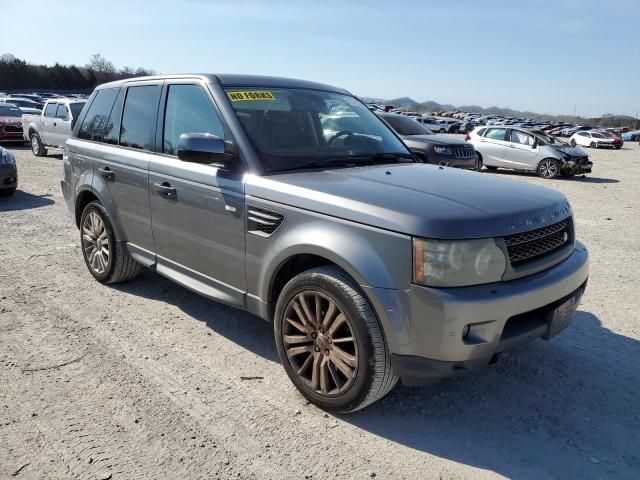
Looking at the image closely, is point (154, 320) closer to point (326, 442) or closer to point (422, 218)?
point (326, 442)

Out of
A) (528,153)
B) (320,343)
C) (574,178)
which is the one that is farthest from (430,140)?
(320,343)

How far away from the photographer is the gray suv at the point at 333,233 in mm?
2555

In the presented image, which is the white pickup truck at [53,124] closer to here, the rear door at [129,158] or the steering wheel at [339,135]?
the rear door at [129,158]

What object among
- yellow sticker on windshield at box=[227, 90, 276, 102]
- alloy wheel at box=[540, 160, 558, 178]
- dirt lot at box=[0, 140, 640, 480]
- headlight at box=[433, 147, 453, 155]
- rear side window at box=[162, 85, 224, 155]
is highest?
yellow sticker on windshield at box=[227, 90, 276, 102]

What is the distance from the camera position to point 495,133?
1741cm

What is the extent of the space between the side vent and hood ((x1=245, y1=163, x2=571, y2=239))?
0.32ft

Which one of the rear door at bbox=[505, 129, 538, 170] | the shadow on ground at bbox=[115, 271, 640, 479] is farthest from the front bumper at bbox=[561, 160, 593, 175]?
the shadow on ground at bbox=[115, 271, 640, 479]

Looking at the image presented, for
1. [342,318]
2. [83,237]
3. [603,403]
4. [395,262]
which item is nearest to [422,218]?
[395,262]

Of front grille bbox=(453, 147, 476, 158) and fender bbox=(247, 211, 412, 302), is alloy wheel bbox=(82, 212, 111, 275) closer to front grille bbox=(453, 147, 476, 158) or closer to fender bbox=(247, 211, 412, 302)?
fender bbox=(247, 211, 412, 302)

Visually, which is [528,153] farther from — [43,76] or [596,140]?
[43,76]

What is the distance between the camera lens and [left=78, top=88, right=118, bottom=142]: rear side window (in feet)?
16.1

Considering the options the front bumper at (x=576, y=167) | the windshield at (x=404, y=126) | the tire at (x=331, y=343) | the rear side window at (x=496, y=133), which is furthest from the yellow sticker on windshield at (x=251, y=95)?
the rear side window at (x=496, y=133)

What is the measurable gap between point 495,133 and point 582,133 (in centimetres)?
2288

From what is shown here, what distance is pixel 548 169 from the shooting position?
53.2 ft
